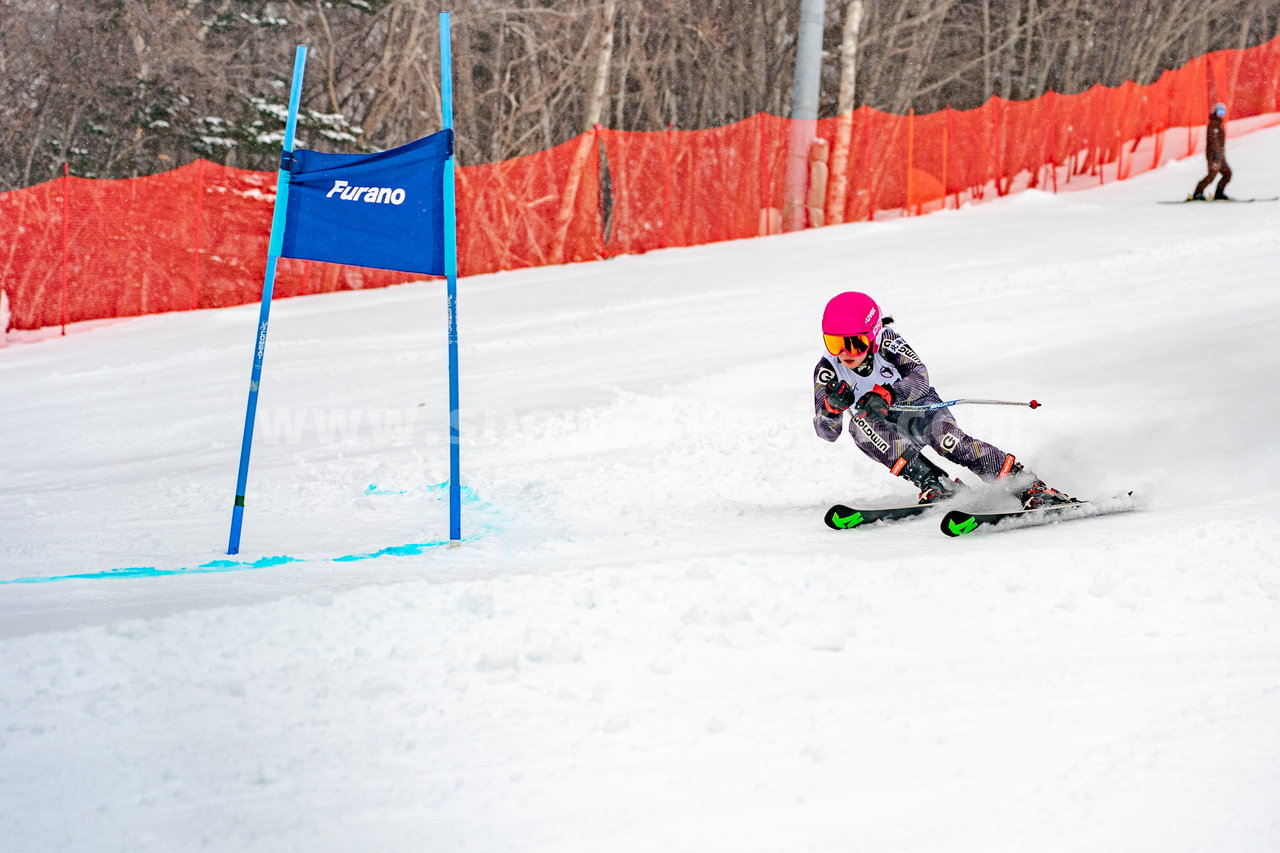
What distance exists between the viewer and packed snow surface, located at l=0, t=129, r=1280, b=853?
293 cm

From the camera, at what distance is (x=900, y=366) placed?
6.05 metres

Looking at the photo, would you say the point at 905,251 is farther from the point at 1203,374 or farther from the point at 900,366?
the point at 900,366

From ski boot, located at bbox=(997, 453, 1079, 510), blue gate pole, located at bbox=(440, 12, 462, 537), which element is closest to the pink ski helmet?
ski boot, located at bbox=(997, 453, 1079, 510)

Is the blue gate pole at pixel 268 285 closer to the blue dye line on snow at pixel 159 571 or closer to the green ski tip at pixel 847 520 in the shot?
the blue dye line on snow at pixel 159 571

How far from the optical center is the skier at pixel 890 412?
19.3ft

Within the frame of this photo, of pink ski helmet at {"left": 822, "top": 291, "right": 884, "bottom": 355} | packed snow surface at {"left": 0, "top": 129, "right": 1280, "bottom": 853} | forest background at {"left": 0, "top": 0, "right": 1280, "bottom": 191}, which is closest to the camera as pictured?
packed snow surface at {"left": 0, "top": 129, "right": 1280, "bottom": 853}

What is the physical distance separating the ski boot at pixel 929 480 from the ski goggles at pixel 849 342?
2.20 feet

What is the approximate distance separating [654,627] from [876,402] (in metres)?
2.41

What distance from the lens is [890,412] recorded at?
597 centimetres

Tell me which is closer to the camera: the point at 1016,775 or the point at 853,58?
the point at 1016,775

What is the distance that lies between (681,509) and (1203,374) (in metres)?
4.37

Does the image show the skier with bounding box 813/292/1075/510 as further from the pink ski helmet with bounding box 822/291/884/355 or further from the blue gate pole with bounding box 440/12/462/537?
the blue gate pole with bounding box 440/12/462/537

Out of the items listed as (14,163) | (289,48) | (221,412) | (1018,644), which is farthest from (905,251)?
(14,163)

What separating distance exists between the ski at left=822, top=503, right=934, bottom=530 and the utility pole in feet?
46.4
